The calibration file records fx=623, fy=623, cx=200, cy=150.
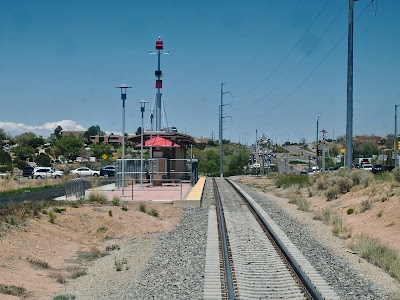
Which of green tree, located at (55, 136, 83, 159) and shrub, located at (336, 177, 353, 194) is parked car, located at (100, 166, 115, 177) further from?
green tree, located at (55, 136, 83, 159)

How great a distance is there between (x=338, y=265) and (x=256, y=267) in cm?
216

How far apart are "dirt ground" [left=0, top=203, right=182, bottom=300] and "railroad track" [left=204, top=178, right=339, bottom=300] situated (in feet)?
10.2

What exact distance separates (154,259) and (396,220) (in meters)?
10.2

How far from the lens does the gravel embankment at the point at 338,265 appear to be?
12.2 meters

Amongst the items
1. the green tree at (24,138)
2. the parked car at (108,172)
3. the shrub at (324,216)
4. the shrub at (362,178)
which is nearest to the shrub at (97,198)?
the shrub at (324,216)

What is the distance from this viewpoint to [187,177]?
5106 cm

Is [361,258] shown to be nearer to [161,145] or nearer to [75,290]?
[75,290]

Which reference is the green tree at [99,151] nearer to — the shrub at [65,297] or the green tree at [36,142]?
the green tree at [36,142]

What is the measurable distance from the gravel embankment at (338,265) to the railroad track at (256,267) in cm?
30

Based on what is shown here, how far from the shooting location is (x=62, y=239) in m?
19.0

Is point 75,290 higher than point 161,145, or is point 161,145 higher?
point 161,145

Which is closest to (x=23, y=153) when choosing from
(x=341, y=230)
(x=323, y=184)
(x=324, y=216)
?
(x=323, y=184)

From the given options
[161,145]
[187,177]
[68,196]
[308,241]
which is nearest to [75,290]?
[308,241]

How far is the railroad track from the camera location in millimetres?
11859
